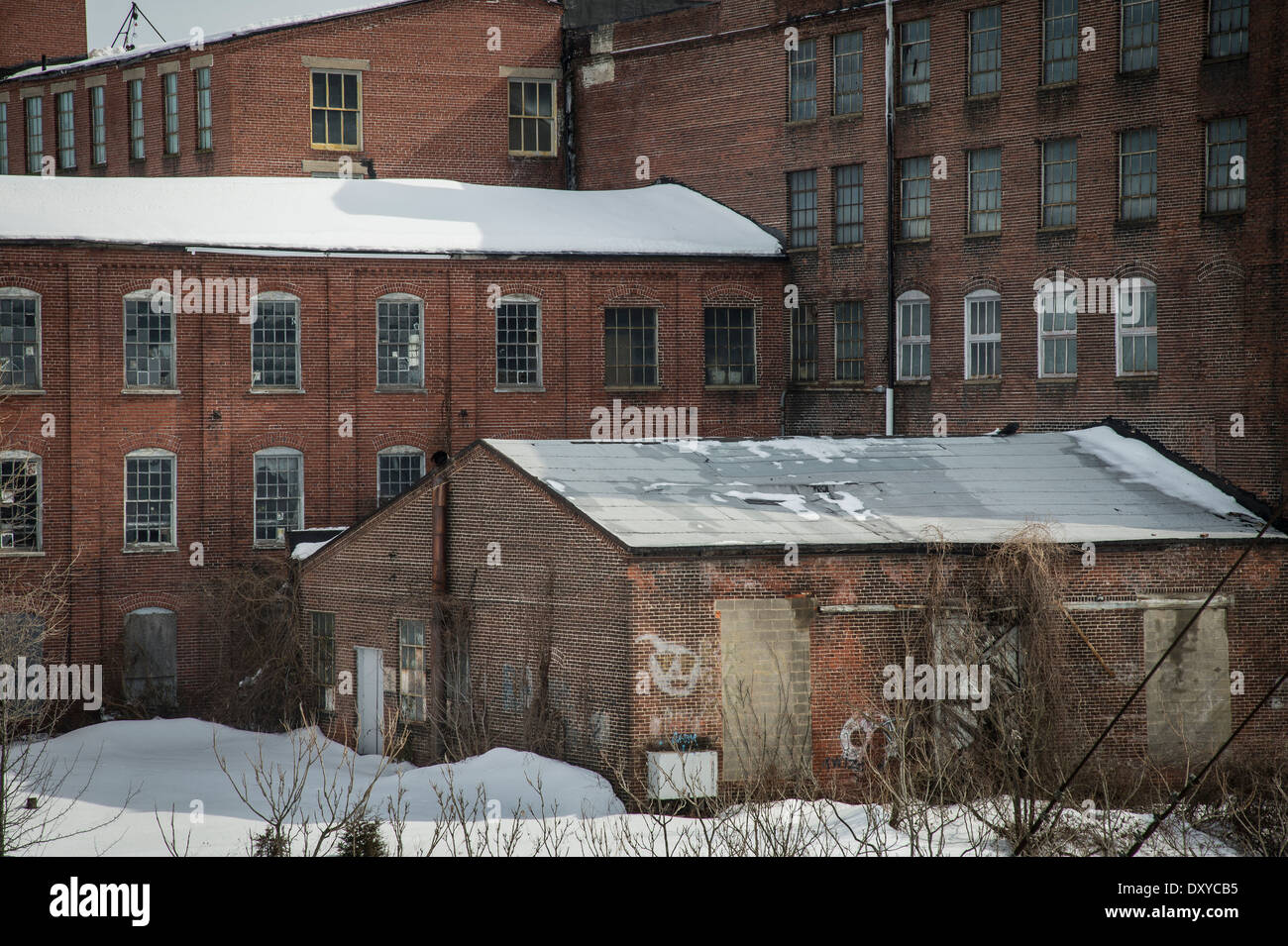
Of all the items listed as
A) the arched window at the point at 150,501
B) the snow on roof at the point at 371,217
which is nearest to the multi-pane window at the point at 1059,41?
the snow on roof at the point at 371,217

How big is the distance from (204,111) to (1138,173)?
22929mm

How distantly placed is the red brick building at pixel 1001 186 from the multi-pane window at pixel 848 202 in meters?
0.05

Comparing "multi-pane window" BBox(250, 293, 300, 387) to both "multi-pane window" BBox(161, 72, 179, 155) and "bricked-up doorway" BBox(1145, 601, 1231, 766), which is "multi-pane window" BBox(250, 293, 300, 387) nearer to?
"multi-pane window" BBox(161, 72, 179, 155)

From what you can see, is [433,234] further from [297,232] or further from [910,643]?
[910,643]

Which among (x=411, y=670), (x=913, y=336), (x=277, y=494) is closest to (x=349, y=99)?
(x=277, y=494)

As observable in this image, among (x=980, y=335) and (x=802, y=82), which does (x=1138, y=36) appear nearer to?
(x=980, y=335)

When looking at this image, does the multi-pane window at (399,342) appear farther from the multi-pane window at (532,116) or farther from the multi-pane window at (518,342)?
the multi-pane window at (532,116)

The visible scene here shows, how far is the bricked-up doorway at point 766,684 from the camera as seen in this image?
23.1 m

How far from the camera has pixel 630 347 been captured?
3750 centimetres

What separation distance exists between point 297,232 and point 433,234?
9.76ft

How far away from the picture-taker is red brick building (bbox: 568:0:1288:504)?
31.2 meters

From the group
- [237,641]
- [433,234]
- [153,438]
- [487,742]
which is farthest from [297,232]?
[487,742]

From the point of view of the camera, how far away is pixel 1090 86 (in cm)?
3341

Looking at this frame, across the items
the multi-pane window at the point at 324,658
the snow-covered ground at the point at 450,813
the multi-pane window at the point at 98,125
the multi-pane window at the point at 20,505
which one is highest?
the multi-pane window at the point at 98,125
